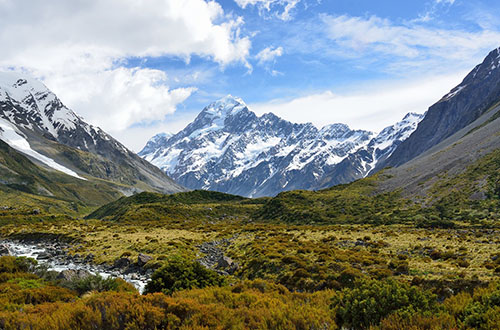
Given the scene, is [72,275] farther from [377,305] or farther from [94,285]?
[377,305]

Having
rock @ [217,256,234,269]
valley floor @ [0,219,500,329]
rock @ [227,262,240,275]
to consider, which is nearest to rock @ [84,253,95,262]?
valley floor @ [0,219,500,329]

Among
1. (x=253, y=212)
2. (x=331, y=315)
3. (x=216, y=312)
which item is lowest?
(x=253, y=212)

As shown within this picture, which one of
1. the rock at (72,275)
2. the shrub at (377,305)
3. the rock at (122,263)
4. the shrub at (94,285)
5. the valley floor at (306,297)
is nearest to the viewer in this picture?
the valley floor at (306,297)

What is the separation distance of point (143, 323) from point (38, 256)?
36891mm

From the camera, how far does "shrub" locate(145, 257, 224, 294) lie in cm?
1783

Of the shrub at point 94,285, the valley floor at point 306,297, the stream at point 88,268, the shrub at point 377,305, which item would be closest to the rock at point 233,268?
the valley floor at point 306,297

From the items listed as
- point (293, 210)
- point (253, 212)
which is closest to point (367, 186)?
point (293, 210)

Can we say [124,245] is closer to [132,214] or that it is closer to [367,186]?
[132,214]

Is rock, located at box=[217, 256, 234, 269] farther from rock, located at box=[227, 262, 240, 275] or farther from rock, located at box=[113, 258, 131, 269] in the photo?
rock, located at box=[113, 258, 131, 269]

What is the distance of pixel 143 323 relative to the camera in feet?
33.8

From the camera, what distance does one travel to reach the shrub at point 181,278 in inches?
702

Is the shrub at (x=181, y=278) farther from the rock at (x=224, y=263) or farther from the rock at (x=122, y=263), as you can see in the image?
the rock at (x=122, y=263)

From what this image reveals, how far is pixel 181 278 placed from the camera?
18.5 m

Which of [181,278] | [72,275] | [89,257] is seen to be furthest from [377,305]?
[89,257]
